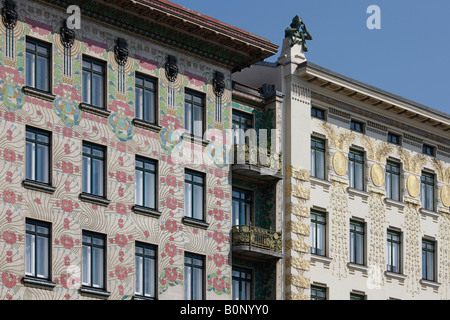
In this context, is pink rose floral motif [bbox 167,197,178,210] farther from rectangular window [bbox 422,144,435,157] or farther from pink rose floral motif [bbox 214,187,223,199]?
rectangular window [bbox 422,144,435,157]

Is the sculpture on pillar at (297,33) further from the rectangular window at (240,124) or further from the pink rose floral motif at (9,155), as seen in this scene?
the pink rose floral motif at (9,155)

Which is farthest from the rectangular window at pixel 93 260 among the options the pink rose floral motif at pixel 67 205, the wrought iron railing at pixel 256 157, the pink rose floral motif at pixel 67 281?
the wrought iron railing at pixel 256 157

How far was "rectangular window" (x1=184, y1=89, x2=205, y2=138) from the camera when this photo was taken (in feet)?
165

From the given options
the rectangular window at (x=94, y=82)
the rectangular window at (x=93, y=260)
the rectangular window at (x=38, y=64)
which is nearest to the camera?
the rectangular window at (x=38, y=64)

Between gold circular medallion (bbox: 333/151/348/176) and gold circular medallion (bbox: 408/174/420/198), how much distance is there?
4.52 metres

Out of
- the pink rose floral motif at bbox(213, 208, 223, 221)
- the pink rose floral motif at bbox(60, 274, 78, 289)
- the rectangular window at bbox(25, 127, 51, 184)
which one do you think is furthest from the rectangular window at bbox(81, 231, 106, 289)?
the pink rose floral motif at bbox(213, 208, 223, 221)

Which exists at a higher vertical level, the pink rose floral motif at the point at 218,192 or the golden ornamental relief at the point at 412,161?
the golden ornamental relief at the point at 412,161

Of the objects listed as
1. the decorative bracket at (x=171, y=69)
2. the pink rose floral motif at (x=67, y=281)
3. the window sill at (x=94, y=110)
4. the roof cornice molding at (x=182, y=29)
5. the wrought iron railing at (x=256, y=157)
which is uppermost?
the roof cornice molding at (x=182, y=29)

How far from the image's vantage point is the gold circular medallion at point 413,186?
194 feet

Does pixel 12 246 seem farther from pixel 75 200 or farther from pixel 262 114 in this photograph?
pixel 262 114

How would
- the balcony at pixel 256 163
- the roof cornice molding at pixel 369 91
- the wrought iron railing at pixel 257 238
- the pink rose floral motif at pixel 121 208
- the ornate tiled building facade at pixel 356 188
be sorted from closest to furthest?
the pink rose floral motif at pixel 121 208
the wrought iron railing at pixel 257 238
the balcony at pixel 256 163
the ornate tiled building facade at pixel 356 188
the roof cornice molding at pixel 369 91

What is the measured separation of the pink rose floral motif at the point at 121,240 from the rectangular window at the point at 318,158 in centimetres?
1118

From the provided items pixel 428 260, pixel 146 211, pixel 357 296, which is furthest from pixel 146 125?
pixel 428 260
